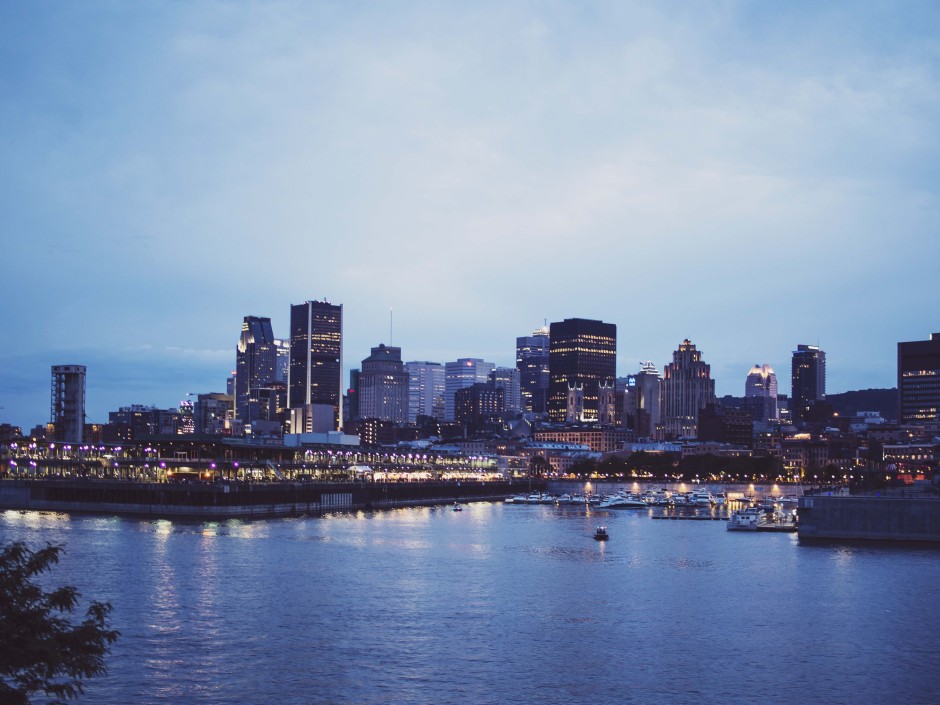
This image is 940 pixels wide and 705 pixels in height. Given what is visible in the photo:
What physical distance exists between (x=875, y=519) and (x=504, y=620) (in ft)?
164

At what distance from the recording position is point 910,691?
150 feet

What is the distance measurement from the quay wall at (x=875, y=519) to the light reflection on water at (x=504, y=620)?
356cm

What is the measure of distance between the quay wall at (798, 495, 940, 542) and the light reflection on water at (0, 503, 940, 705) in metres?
3.56

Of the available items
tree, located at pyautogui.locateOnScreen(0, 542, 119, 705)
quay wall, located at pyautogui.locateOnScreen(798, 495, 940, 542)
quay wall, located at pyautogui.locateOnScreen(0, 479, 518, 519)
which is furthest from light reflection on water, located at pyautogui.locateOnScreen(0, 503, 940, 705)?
quay wall, located at pyautogui.locateOnScreen(0, 479, 518, 519)

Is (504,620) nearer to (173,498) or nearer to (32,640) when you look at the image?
(32,640)

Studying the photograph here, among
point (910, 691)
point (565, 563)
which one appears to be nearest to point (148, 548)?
point (565, 563)

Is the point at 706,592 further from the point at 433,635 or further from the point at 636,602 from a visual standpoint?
the point at 433,635

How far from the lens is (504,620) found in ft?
199

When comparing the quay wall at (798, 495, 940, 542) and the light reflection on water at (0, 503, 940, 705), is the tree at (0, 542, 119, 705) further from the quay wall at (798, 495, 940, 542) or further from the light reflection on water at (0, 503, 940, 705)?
the quay wall at (798, 495, 940, 542)

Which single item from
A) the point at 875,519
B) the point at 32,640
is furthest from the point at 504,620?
the point at 875,519

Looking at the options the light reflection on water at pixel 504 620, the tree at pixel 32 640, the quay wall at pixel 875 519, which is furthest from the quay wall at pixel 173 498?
the tree at pixel 32 640

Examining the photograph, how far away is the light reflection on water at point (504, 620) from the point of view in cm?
4594

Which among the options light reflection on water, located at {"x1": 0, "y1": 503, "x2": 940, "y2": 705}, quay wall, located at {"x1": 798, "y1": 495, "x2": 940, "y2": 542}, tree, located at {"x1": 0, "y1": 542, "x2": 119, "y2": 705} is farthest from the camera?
quay wall, located at {"x1": 798, "y1": 495, "x2": 940, "y2": 542}

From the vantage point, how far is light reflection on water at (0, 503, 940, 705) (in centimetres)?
4594
